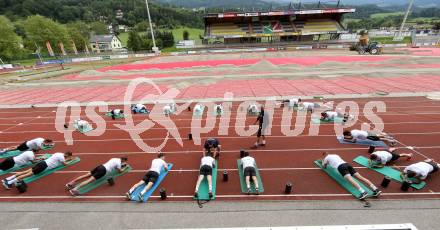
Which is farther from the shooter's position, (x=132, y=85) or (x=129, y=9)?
(x=129, y=9)

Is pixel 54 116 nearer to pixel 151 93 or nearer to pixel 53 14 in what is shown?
pixel 151 93

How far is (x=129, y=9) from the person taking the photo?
470ft

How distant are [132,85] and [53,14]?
124 m

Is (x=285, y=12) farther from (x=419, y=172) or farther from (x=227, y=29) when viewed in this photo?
(x=419, y=172)

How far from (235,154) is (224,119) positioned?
4.41 m

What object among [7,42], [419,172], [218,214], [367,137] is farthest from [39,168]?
[7,42]

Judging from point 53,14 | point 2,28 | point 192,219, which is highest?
point 53,14

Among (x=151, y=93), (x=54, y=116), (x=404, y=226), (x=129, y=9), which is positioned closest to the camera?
(x=404, y=226)

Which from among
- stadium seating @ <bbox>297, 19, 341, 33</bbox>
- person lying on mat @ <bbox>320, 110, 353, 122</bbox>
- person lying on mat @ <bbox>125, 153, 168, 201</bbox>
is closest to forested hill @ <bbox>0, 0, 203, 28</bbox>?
stadium seating @ <bbox>297, 19, 341, 33</bbox>

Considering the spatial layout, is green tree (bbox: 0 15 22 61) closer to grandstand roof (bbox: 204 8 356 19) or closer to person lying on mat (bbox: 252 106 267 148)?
grandstand roof (bbox: 204 8 356 19)

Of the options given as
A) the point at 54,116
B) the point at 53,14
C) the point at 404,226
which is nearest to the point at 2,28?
the point at 54,116

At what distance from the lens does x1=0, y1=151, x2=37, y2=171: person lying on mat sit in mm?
8148

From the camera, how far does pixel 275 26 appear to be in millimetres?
59000

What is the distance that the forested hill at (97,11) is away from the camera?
102 m
